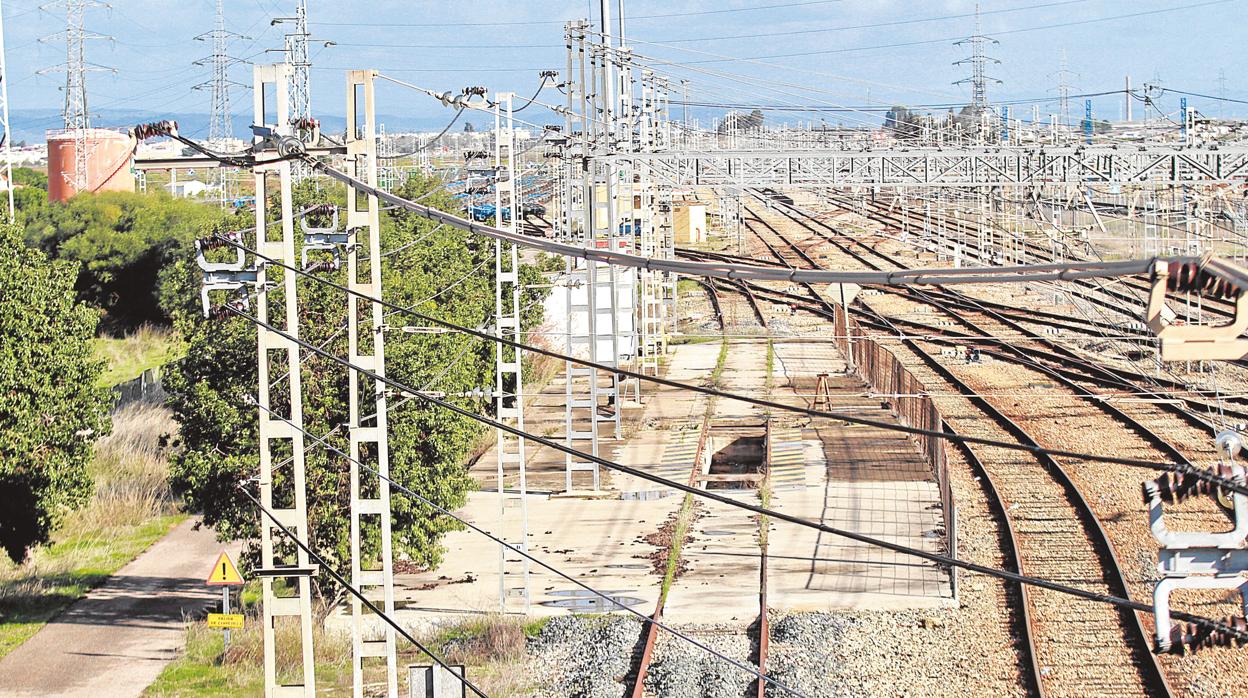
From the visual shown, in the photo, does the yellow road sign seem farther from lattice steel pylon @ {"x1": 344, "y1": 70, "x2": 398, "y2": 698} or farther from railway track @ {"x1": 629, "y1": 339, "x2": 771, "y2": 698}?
railway track @ {"x1": 629, "y1": 339, "x2": 771, "y2": 698}

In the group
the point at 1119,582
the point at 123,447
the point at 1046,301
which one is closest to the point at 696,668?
the point at 1119,582

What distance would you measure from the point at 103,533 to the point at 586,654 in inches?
307

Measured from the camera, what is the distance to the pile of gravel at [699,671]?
28.8ft

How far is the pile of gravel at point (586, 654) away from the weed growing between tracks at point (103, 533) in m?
4.49

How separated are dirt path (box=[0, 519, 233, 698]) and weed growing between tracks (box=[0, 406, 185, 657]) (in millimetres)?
226

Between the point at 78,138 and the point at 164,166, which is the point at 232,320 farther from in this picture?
the point at 78,138

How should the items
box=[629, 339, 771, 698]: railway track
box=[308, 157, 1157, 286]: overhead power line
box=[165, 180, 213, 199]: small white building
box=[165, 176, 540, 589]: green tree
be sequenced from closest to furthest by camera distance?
box=[308, 157, 1157, 286]: overhead power line, box=[629, 339, 771, 698]: railway track, box=[165, 176, 540, 589]: green tree, box=[165, 180, 213, 199]: small white building

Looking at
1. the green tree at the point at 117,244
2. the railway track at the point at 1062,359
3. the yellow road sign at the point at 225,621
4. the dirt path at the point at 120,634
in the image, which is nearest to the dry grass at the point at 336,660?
the dirt path at the point at 120,634

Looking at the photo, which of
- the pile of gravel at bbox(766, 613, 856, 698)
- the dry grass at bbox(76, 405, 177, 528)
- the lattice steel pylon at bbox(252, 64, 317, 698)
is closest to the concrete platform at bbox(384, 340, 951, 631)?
the pile of gravel at bbox(766, 613, 856, 698)

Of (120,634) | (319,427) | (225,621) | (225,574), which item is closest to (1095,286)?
(319,427)

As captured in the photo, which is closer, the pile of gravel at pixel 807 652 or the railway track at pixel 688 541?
the pile of gravel at pixel 807 652

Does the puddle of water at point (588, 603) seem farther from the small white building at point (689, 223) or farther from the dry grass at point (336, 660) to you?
the small white building at point (689, 223)

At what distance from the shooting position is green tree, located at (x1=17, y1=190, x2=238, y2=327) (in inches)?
1261

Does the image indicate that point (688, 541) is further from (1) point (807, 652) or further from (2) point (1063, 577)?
(1) point (807, 652)
